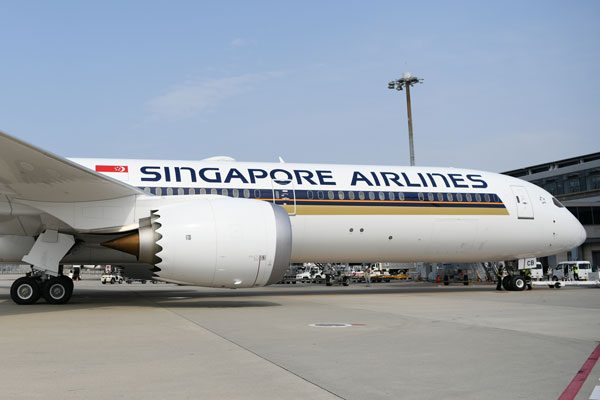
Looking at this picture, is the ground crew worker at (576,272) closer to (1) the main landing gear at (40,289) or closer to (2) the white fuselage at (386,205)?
(2) the white fuselage at (386,205)

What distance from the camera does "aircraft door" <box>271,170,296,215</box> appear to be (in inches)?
672

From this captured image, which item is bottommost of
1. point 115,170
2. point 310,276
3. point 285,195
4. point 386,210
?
point 310,276

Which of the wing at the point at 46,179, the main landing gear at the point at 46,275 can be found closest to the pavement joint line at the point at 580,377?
the wing at the point at 46,179

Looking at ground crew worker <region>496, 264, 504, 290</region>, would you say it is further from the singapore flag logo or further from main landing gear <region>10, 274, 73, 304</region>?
main landing gear <region>10, 274, 73, 304</region>

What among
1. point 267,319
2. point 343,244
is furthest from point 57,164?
point 343,244

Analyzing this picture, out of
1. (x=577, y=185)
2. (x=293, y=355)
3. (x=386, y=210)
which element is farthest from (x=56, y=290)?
(x=577, y=185)

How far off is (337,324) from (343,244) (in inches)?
305

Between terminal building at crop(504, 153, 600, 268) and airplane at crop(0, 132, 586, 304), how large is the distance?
34988 mm

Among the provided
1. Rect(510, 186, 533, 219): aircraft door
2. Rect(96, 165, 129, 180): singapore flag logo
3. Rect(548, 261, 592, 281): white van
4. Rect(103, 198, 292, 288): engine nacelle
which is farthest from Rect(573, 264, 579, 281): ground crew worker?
Rect(96, 165, 129, 180): singapore flag logo

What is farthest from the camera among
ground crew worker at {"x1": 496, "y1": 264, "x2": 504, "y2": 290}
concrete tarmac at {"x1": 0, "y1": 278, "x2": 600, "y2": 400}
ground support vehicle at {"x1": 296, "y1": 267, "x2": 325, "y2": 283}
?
ground support vehicle at {"x1": 296, "y1": 267, "x2": 325, "y2": 283}

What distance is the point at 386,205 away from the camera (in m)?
18.3

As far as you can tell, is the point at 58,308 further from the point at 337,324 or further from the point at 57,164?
the point at 337,324

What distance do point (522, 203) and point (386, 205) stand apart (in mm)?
5341

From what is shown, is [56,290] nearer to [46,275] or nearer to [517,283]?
[46,275]
